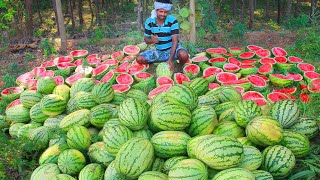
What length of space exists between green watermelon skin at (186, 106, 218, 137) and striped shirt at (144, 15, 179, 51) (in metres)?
3.08

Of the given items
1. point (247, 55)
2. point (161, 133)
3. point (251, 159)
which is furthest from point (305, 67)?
point (161, 133)

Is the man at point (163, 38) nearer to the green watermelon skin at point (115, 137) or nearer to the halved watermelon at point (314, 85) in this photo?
the halved watermelon at point (314, 85)

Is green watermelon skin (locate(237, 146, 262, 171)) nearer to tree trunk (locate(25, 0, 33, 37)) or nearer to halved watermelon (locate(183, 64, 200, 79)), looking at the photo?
halved watermelon (locate(183, 64, 200, 79))

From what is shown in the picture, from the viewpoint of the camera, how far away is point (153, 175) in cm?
233

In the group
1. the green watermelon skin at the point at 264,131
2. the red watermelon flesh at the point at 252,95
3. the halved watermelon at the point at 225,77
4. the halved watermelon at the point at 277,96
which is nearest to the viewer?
the green watermelon skin at the point at 264,131

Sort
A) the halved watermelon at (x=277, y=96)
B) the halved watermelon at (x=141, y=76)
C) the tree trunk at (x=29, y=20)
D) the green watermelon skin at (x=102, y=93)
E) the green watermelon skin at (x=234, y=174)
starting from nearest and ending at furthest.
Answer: the green watermelon skin at (x=234, y=174), the green watermelon skin at (x=102, y=93), the halved watermelon at (x=277, y=96), the halved watermelon at (x=141, y=76), the tree trunk at (x=29, y=20)

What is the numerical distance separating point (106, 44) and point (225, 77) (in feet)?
12.4

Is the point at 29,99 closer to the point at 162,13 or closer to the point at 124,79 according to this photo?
the point at 124,79

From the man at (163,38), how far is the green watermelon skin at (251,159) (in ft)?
10.4

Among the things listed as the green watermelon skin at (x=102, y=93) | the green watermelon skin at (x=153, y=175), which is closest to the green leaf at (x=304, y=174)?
the green watermelon skin at (x=153, y=175)

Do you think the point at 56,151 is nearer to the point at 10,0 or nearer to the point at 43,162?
the point at 43,162

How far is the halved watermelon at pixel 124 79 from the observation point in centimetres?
545

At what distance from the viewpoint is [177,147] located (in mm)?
2543

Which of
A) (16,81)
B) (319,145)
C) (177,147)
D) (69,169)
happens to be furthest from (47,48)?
(319,145)
